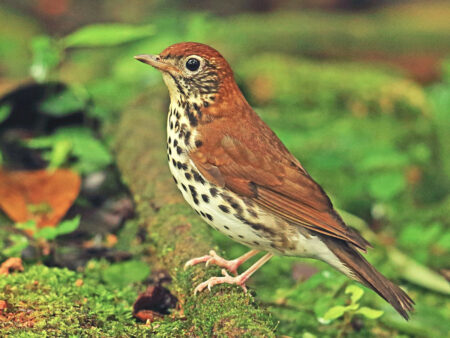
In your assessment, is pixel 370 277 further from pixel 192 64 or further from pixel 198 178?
pixel 192 64

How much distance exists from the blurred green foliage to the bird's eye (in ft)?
3.80

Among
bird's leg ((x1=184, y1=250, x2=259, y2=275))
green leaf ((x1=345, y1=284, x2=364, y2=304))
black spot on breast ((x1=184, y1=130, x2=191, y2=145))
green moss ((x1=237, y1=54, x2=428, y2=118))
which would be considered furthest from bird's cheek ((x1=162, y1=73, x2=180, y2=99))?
green moss ((x1=237, y1=54, x2=428, y2=118))

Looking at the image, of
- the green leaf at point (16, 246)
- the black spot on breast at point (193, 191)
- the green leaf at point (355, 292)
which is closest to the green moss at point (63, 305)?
the green leaf at point (16, 246)

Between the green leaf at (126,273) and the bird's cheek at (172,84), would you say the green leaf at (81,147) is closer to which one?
the green leaf at (126,273)

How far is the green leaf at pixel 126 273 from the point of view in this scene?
363cm

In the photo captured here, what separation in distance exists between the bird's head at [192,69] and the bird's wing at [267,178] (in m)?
0.29

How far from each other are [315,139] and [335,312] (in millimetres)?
2678

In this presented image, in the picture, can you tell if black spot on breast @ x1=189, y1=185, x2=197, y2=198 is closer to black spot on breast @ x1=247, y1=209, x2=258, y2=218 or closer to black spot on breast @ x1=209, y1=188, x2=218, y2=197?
black spot on breast @ x1=209, y1=188, x2=218, y2=197

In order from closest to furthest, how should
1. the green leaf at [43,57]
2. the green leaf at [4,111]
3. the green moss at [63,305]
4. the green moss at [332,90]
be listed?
the green moss at [63,305]
the green leaf at [4,111]
the green leaf at [43,57]
the green moss at [332,90]

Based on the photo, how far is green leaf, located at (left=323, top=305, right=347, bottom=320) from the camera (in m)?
3.15

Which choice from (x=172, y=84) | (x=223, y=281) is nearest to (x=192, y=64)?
(x=172, y=84)

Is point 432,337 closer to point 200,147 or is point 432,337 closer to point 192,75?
point 200,147

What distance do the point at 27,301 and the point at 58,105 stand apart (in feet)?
6.97

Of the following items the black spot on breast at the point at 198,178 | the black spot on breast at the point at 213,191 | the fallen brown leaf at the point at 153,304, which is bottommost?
the fallen brown leaf at the point at 153,304
